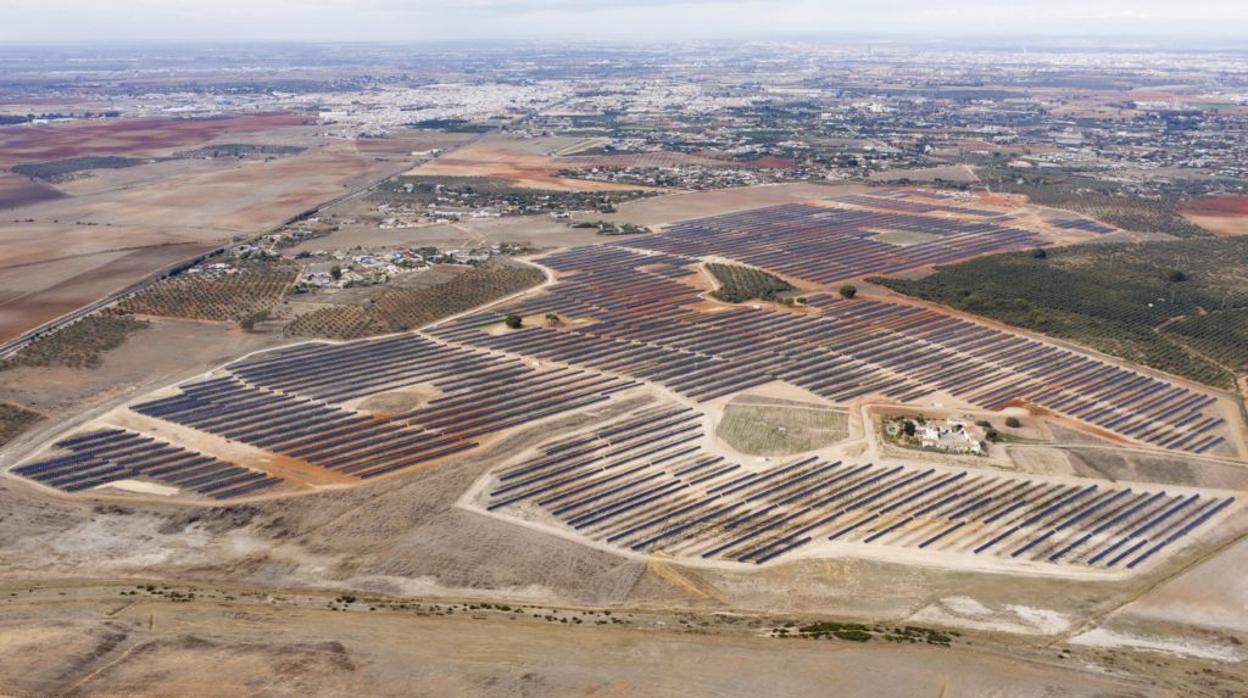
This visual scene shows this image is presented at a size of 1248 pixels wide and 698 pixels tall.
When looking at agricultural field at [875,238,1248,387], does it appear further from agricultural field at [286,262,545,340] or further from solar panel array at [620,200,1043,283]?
agricultural field at [286,262,545,340]

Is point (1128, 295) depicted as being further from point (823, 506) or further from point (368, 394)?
point (368, 394)

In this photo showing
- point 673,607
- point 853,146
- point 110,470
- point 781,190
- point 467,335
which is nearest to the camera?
point 673,607

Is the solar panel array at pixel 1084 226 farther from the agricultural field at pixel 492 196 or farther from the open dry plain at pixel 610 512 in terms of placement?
the agricultural field at pixel 492 196

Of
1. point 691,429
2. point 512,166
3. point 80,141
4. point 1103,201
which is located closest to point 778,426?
point 691,429

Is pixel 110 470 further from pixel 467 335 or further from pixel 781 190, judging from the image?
pixel 781 190

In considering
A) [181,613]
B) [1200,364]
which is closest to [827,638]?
[181,613]

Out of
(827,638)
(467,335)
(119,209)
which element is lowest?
(827,638)

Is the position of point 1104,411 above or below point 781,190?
below
